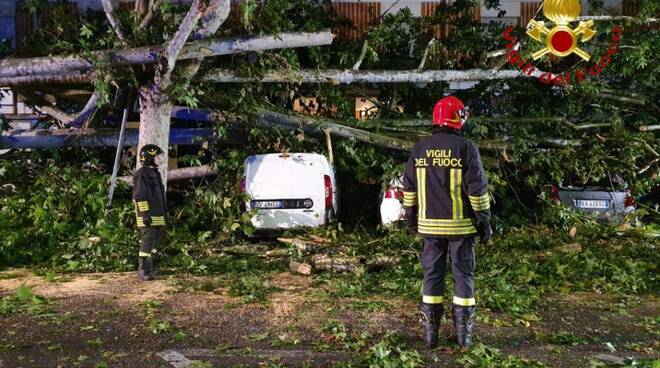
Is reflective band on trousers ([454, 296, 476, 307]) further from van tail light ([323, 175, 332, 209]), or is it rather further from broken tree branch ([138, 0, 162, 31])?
broken tree branch ([138, 0, 162, 31])

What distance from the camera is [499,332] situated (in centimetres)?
479

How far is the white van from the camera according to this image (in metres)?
8.52

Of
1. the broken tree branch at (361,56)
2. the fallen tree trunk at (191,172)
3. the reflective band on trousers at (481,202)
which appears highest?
the broken tree branch at (361,56)

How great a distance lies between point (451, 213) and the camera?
4.39 meters

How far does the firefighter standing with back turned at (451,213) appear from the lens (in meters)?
4.33

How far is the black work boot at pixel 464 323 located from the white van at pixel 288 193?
172 inches

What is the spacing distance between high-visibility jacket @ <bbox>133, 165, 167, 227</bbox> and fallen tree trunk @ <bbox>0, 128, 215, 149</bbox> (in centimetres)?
287

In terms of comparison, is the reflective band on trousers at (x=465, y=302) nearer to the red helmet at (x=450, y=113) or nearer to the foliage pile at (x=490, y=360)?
the foliage pile at (x=490, y=360)

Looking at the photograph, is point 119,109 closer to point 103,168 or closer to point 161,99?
point 103,168

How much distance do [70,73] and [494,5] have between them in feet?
27.2

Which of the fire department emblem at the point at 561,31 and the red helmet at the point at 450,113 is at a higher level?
the fire department emblem at the point at 561,31

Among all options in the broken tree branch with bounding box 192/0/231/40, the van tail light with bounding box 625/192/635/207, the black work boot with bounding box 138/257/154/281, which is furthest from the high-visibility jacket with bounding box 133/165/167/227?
the van tail light with bounding box 625/192/635/207

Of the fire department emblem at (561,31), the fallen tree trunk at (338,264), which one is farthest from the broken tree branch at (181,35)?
the fire department emblem at (561,31)

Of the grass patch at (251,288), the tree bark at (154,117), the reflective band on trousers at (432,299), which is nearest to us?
the reflective band on trousers at (432,299)
